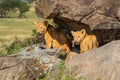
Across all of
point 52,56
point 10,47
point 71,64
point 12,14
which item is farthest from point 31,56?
point 12,14

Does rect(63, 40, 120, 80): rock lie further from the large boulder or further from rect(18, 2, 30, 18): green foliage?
rect(18, 2, 30, 18): green foliage

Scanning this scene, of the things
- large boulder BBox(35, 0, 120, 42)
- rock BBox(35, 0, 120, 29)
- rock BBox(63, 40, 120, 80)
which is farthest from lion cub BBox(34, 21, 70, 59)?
rock BBox(63, 40, 120, 80)

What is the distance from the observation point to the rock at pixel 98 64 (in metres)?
11.5

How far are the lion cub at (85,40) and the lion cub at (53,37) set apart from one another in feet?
3.19

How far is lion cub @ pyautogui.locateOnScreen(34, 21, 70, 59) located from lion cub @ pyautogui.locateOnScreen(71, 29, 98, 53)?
0.97m

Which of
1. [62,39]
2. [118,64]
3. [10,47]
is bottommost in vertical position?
[10,47]

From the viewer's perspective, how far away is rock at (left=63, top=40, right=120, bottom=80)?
11.5 meters

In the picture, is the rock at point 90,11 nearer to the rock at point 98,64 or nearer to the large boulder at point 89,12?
the large boulder at point 89,12

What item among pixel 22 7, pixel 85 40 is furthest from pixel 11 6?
pixel 85 40

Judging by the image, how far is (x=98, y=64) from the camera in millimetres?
11945

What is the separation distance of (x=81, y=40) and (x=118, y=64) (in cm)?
343

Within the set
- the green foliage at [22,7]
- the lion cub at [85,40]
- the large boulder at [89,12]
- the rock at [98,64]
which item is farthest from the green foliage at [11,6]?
the rock at [98,64]

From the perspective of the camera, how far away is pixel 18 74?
12.5 m

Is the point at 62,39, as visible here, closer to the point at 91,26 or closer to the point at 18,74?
the point at 91,26
